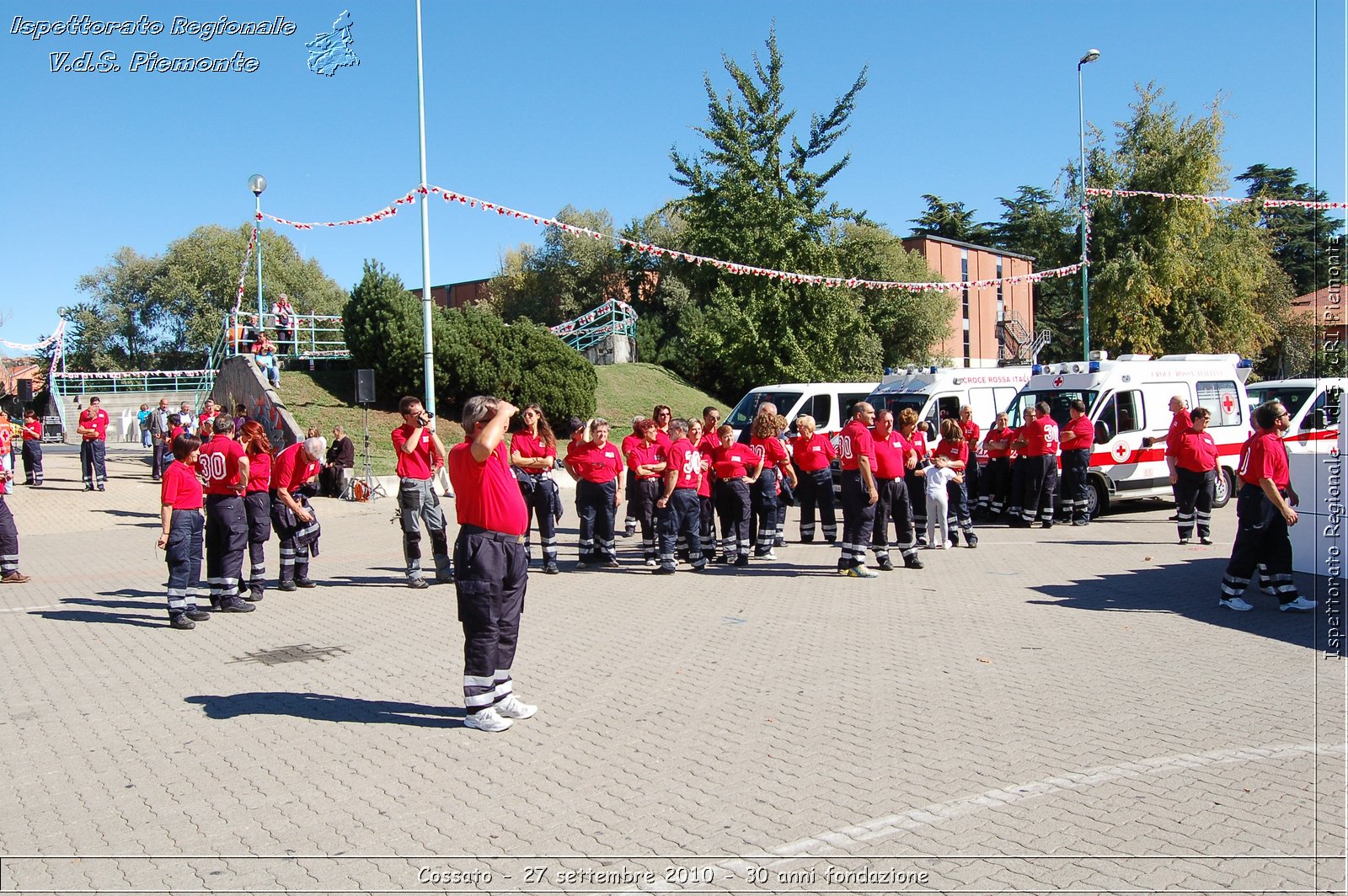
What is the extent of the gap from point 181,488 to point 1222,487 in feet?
52.0

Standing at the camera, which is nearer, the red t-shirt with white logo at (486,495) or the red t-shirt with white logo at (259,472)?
the red t-shirt with white logo at (486,495)

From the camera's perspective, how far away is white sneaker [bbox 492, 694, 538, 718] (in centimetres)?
618

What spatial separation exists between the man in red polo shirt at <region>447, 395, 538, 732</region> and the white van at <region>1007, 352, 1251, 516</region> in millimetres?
12016

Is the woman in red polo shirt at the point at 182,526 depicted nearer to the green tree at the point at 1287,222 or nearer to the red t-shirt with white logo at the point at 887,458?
the red t-shirt with white logo at the point at 887,458

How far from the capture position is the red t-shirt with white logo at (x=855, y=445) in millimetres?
10789

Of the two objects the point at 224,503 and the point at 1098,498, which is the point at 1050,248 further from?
the point at 224,503

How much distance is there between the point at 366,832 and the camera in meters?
4.58

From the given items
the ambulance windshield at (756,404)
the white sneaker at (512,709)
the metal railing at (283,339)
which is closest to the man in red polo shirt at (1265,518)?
the white sneaker at (512,709)

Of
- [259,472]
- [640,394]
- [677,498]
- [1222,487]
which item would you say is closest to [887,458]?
[677,498]

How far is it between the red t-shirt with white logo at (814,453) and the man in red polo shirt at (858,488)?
2038 millimetres

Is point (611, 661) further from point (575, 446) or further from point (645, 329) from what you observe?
point (645, 329)

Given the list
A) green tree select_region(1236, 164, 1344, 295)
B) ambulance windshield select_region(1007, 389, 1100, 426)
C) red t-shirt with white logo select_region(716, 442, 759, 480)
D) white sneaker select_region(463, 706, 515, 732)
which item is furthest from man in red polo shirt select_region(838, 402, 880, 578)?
green tree select_region(1236, 164, 1344, 295)

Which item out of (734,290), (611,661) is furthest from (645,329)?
(611,661)

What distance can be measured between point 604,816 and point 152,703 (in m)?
3.75
